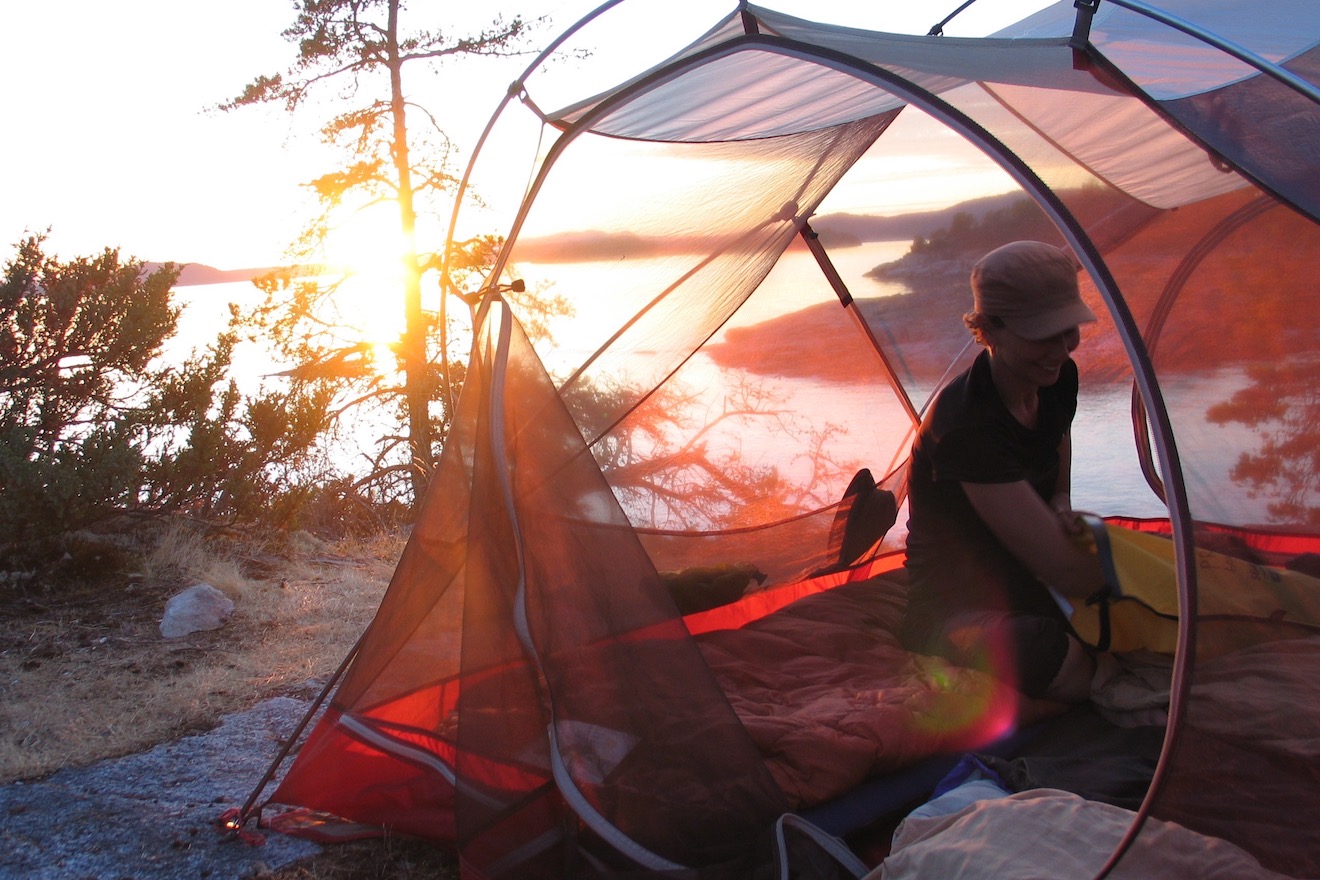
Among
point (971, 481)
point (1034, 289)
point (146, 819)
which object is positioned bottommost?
point (146, 819)

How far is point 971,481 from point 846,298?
124 cm

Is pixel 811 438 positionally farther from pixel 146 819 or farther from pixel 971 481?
pixel 146 819

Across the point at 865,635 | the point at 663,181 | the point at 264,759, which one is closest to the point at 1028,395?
the point at 865,635

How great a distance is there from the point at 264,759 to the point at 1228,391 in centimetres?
253

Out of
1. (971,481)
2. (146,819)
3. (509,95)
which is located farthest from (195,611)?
(971,481)

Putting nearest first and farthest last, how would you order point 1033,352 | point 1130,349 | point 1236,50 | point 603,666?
point 1130,349
point 1236,50
point 603,666
point 1033,352

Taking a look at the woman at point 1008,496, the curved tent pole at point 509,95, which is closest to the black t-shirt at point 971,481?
the woman at point 1008,496

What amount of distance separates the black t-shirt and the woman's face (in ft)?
0.22

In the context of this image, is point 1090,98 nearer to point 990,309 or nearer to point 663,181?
point 990,309

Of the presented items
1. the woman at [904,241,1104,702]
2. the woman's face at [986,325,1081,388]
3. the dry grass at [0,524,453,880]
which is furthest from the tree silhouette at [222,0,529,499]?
the woman's face at [986,325,1081,388]

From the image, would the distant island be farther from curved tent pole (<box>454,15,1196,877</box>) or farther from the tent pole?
curved tent pole (<box>454,15,1196,877</box>)

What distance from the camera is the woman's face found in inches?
81.4

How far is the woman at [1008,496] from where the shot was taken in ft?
6.76

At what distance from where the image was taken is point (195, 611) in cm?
402
